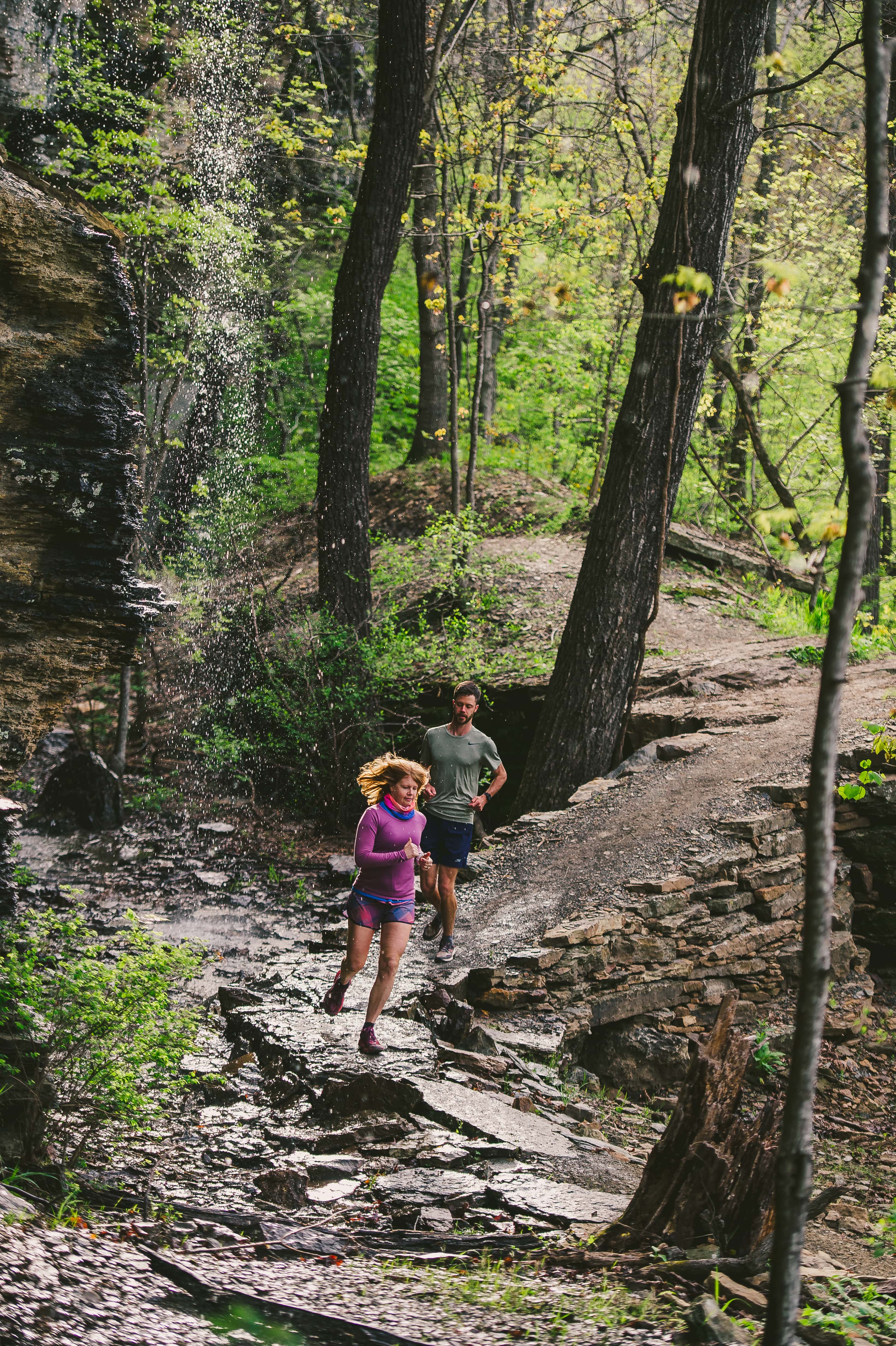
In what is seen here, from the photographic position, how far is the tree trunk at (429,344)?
16766mm

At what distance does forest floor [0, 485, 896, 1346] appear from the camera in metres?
3.23

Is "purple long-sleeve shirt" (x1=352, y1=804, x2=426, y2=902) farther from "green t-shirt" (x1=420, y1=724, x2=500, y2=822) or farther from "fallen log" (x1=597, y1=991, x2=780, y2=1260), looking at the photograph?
"fallen log" (x1=597, y1=991, x2=780, y2=1260)

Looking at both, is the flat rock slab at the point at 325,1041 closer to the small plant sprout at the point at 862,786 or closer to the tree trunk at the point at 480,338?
the small plant sprout at the point at 862,786

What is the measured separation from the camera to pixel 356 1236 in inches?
156

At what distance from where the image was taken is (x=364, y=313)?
12633mm

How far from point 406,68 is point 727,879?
403 inches

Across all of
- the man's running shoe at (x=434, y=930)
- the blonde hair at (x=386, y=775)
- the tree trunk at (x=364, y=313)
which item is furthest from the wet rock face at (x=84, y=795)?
the blonde hair at (x=386, y=775)

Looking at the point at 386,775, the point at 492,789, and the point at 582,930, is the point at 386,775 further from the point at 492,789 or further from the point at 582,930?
the point at 582,930

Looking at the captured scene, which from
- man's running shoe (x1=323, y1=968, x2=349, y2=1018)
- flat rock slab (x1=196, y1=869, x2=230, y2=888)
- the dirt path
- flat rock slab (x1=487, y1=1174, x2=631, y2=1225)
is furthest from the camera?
flat rock slab (x1=196, y1=869, x2=230, y2=888)

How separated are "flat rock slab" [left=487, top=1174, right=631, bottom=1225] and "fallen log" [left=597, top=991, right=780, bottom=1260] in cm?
20

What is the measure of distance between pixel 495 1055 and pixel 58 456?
4.22 meters

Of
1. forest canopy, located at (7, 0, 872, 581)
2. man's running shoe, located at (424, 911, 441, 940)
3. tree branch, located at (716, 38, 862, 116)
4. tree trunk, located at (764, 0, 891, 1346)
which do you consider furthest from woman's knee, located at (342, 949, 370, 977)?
forest canopy, located at (7, 0, 872, 581)

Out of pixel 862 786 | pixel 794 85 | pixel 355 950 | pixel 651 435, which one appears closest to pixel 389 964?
pixel 355 950

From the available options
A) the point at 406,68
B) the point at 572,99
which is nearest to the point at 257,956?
the point at 406,68
